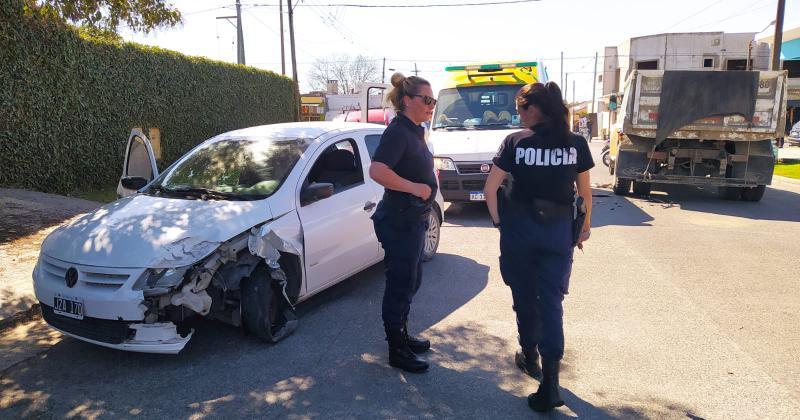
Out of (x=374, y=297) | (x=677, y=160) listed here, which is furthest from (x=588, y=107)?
(x=374, y=297)

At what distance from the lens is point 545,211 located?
3.23m

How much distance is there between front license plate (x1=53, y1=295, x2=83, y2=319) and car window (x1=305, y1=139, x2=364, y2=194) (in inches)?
77.0

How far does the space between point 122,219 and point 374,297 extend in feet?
7.47

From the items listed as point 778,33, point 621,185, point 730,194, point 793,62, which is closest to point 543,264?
point 621,185

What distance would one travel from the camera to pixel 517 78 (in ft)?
34.5

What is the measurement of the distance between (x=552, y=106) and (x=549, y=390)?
1607 millimetres

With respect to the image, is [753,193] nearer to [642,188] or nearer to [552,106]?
[642,188]

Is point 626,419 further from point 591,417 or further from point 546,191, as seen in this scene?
point 546,191

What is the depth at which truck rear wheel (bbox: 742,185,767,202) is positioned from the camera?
11109mm

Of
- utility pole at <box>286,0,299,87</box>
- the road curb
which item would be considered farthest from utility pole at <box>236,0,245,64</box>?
the road curb

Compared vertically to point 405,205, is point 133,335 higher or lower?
lower

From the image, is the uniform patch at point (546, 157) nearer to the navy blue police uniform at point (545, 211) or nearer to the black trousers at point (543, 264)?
the navy blue police uniform at point (545, 211)

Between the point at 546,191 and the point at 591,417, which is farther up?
the point at 546,191

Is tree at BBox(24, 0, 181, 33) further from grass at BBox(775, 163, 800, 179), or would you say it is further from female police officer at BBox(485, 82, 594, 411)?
grass at BBox(775, 163, 800, 179)
